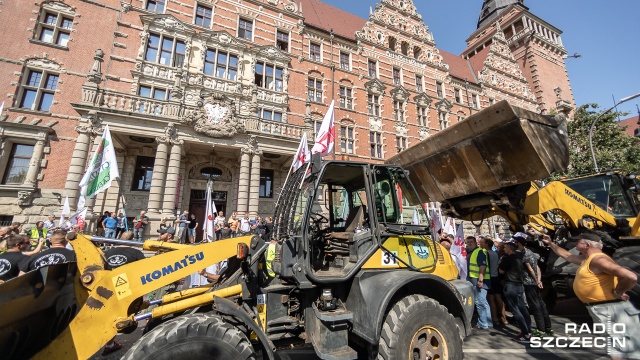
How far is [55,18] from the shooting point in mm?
14922

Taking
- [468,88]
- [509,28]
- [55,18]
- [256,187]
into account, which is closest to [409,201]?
[256,187]

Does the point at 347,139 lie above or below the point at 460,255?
above

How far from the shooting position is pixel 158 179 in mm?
12414

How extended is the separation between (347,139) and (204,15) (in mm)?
13384

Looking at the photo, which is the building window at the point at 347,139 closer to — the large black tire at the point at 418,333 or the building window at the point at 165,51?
the building window at the point at 165,51

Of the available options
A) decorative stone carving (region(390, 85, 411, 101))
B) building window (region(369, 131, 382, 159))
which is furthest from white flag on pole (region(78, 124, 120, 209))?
decorative stone carving (region(390, 85, 411, 101))

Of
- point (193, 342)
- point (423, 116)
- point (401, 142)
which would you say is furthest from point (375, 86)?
point (193, 342)

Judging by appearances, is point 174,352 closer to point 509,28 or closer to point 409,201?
point 409,201

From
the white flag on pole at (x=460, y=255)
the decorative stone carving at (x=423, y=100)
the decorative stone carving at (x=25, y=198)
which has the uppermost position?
the decorative stone carving at (x=423, y=100)

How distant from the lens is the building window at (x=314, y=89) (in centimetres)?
2066

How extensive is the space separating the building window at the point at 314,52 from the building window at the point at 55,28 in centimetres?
1517

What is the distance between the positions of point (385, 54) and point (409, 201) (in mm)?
24543

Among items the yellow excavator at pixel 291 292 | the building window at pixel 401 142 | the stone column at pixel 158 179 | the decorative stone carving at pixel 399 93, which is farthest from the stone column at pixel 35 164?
the decorative stone carving at pixel 399 93

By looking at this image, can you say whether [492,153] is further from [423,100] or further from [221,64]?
[423,100]
